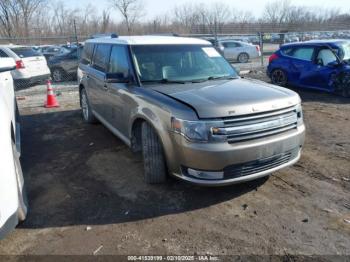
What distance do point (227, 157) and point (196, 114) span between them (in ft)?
1.82

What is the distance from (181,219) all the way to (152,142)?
992 mm

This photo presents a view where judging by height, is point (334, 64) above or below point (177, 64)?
below

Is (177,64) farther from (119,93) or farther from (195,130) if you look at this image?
(195,130)

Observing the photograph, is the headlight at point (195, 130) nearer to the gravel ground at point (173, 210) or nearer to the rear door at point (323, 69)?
the gravel ground at point (173, 210)

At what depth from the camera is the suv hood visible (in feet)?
11.1

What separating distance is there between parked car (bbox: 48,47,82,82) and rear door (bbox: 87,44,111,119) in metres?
8.42

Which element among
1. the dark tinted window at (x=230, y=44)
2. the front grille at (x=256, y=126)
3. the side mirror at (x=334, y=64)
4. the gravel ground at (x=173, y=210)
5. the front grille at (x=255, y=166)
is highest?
the dark tinted window at (x=230, y=44)

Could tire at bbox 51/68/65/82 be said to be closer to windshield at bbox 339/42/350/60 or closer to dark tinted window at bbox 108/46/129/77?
dark tinted window at bbox 108/46/129/77

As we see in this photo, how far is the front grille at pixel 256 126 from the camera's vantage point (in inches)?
133

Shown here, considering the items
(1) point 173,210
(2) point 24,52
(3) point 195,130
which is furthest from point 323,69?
(2) point 24,52

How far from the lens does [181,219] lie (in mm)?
3482

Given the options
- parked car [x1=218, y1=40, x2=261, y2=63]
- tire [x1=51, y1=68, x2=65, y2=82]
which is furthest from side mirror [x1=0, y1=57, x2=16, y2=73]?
parked car [x1=218, y1=40, x2=261, y2=63]

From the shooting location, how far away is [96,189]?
13.7ft

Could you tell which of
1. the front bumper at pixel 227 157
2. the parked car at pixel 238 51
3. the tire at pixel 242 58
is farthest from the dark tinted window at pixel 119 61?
the tire at pixel 242 58
